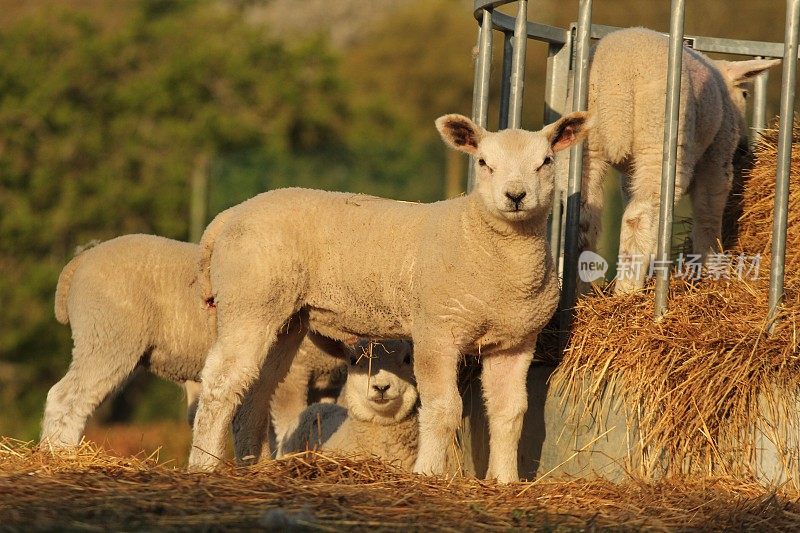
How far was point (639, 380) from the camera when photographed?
6.16 meters

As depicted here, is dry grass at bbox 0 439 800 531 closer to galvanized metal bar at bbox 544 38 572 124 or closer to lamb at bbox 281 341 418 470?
lamb at bbox 281 341 418 470

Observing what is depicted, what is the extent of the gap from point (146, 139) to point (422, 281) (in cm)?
1354

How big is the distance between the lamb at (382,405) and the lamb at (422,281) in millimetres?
526

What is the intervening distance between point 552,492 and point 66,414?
2865 mm

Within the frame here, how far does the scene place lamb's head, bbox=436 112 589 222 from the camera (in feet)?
19.1

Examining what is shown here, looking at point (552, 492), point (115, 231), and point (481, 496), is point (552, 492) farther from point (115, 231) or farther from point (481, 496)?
point (115, 231)

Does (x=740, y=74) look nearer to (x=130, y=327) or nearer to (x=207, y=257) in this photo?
(x=207, y=257)

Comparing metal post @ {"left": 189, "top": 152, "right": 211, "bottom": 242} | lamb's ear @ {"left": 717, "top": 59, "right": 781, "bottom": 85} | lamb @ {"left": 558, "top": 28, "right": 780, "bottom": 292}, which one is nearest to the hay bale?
lamb's ear @ {"left": 717, "top": 59, "right": 781, "bottom": 85}

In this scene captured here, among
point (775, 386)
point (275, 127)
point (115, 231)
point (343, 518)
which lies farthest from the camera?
point (275, 127)

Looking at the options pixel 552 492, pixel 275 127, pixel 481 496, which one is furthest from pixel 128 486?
pixel 275 127

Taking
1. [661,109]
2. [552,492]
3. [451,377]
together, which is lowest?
[552,492]

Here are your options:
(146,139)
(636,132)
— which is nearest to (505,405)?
(636,132)

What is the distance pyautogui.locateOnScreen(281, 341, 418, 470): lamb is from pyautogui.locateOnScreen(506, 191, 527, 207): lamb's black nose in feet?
4.77

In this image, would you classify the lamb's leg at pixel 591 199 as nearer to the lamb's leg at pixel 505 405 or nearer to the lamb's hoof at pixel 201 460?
the lamb's leg at pixel 505 405
